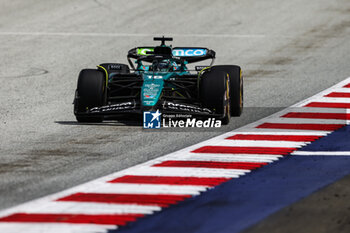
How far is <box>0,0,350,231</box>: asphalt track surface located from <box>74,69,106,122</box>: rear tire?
32 centimetres

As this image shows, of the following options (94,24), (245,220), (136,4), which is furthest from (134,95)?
(136,4)

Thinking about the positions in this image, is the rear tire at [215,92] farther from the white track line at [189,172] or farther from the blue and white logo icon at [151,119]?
the white track line at [189,172]

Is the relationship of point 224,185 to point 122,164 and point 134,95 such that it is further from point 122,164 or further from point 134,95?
point 134,95

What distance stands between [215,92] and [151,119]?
1062 millimetres

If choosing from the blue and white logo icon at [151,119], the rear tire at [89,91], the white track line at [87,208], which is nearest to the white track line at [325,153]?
the blue and white logo icon at [151,119]

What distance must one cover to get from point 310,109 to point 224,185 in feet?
20.2

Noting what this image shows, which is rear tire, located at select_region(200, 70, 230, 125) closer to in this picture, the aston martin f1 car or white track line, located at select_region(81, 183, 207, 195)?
the aston martin f1 car

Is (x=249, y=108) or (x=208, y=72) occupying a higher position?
(x=208, y=72)

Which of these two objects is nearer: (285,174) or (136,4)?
(285,174)

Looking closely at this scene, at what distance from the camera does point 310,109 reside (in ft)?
46.6

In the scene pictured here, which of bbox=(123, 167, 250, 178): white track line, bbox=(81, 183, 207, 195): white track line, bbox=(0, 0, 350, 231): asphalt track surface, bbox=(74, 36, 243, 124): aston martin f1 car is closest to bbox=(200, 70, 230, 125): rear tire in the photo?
bbox=(74, 36, 243, 124): aston martin f1 car

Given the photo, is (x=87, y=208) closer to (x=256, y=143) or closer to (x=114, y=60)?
(x=256, y=143)

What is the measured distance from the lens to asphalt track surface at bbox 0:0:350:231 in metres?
9.87

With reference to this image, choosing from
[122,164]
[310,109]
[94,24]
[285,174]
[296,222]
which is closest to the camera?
[296,222]
